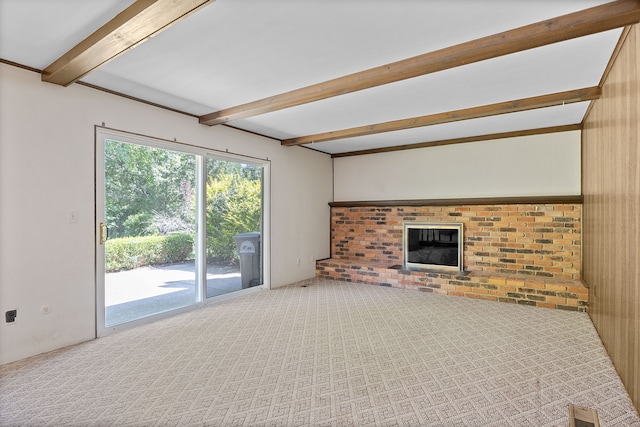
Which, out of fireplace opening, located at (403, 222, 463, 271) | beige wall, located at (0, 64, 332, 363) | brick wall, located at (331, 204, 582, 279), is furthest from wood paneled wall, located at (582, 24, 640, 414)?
beige wall, located at (0, 64, 332, 363)

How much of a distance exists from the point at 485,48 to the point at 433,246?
3672mm

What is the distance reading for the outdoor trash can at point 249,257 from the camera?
4938 mm

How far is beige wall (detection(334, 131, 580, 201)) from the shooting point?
15.4ft

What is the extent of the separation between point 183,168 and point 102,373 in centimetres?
240

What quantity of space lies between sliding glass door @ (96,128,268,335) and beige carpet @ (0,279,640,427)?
45 centimetres

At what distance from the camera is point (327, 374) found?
2494 mm

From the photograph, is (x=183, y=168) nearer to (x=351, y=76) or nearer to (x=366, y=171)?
(x=351, y=76)

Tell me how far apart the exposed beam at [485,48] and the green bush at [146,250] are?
203 centimetres

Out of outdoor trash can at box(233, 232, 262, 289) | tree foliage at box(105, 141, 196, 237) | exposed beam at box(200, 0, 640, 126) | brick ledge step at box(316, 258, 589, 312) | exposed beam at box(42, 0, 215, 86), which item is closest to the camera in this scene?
exposed beam at box(42, 0, 215, 86)

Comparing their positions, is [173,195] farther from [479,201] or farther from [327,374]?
[479,201]

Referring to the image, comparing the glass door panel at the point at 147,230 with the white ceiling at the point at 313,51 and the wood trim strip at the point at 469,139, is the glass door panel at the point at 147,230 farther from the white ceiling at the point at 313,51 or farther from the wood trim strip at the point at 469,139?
the wood trim strip at the point at 469,139

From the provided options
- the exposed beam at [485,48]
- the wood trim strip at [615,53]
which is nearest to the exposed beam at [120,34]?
the exposed beam at [485,48]

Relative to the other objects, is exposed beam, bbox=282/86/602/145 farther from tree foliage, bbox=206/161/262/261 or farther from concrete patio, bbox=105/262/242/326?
concrete patio, bbox=105/262/242/326

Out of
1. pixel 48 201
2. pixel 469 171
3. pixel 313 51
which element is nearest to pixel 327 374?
pixel 313 51
